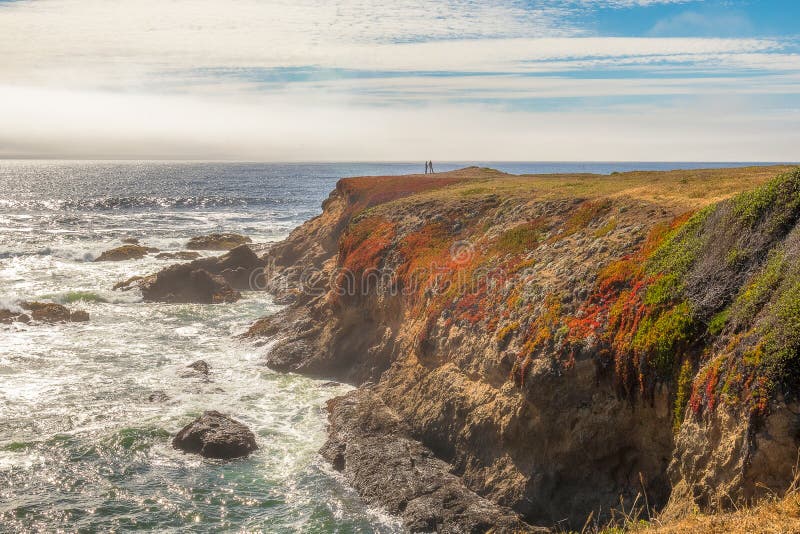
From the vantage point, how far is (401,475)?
69.0 ft

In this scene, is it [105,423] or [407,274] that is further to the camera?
[407,274]

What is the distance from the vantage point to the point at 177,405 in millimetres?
27984

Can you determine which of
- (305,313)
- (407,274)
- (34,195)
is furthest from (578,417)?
(34,195)

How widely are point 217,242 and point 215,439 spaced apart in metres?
53.6

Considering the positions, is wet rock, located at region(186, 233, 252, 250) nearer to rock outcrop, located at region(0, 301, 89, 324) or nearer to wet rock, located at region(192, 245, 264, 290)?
wet rock, located at region(192, 245, 264, 290)

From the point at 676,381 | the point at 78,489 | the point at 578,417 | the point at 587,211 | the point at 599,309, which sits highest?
the point at 587,211

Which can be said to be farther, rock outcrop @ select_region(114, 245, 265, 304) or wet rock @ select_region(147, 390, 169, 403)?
rock outcrop @ select_region(114, 245, 265, 304)

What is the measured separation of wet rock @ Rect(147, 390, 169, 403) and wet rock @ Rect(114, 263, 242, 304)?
20.1m

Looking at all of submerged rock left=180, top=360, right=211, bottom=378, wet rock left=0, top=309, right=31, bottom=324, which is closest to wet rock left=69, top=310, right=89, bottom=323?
wet rock left=0, top=309, right=31, bottom=324

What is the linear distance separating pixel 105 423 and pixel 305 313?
16.0 metres

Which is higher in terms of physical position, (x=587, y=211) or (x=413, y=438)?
(x=587, y=211)

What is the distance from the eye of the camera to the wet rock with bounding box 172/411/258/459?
2339 centimetres

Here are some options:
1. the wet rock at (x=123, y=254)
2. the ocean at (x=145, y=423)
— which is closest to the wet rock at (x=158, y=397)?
the ocean at (x=145, y=423)

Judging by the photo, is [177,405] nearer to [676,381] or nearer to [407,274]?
[407,274]
